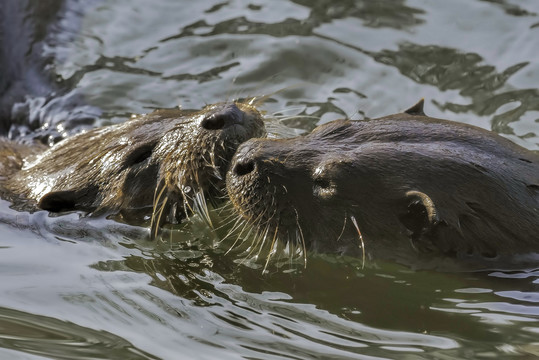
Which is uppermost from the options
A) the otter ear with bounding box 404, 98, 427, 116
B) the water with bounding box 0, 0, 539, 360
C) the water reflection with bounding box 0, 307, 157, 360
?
the otter ear with bounding box 404, 98, 427, 116

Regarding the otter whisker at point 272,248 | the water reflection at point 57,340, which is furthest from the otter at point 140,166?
the water reflection at point 57,340

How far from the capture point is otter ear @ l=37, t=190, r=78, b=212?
194 inches

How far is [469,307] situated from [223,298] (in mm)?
1068

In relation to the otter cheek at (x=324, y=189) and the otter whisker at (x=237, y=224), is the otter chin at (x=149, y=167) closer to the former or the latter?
the otter whisker at (x=237, y=224)

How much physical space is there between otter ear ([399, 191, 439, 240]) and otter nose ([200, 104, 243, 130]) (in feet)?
3.22

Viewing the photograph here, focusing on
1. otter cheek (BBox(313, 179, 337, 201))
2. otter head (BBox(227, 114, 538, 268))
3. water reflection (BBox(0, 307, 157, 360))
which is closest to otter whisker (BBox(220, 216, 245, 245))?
otter head (BBox(227, 114, 538, 268))

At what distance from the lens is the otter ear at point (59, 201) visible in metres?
4.92

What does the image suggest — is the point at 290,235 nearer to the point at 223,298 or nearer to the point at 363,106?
the point at 223,298

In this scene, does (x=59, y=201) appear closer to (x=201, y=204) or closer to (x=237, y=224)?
(x=201, y=204)

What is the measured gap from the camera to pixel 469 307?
419 centimetres

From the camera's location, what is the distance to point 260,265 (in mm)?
4688

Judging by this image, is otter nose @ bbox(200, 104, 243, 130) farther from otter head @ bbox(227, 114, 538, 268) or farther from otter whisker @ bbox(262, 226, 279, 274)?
otter whisker @ bbox(262, 226, 279, 274)

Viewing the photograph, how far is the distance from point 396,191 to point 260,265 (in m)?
0.91

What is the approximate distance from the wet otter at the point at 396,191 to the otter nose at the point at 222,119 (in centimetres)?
30
